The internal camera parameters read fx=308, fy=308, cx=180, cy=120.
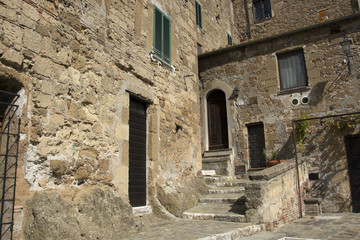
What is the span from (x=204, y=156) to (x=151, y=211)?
4653 mm

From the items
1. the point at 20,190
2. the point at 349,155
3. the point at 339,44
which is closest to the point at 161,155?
the point at 20,190

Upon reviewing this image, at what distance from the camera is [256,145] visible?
997 centimetres

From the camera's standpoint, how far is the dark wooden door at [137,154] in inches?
230

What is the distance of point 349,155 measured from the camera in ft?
27.8

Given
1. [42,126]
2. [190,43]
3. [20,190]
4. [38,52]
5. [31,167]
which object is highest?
[190,43]

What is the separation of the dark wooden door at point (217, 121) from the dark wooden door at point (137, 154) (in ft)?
15.4

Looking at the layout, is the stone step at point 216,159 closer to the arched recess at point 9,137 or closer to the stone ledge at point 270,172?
the stone ledge at point 270,172

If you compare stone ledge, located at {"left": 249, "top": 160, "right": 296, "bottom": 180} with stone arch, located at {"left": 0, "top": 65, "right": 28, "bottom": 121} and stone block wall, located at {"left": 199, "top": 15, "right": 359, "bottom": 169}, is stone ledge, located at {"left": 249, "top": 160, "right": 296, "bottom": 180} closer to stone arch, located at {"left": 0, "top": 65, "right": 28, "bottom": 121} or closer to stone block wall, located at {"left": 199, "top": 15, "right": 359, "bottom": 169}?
stone block wall, located at {"left": 199, "top": 15, "right": 359, "bottom": 169}

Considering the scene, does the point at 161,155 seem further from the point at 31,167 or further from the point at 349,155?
the point at 349,155

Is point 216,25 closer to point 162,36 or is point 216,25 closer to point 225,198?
point 162,36

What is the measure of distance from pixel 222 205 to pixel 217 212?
52cm

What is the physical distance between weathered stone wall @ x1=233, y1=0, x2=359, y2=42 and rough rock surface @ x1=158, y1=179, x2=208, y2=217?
949 cm

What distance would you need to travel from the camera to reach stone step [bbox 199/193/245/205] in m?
6.45

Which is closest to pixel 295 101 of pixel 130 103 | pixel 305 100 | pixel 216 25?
pixel 305 100
